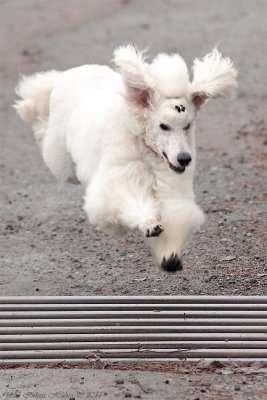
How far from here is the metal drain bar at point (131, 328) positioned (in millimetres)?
6977

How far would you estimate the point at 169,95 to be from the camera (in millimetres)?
7141

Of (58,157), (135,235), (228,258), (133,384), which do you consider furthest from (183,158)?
(135,235)

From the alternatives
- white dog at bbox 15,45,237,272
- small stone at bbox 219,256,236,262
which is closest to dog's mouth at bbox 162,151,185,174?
white dog at bbox 15,45,237,272

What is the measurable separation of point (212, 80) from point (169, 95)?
1.19 feet

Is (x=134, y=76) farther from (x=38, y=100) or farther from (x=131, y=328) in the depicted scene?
(x=38, y=100)

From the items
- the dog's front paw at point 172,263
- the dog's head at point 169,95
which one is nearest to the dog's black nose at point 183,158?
the dog's head at point 169,95

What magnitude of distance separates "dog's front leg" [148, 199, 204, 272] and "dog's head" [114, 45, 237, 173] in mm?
303

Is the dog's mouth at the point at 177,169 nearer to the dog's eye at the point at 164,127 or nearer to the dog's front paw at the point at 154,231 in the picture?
the dog's eye at the point at 164,127

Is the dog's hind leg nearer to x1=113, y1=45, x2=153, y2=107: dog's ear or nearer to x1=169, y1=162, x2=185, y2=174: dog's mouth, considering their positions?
x1=113, y1=45, x2=153, y2=107: dog's ear

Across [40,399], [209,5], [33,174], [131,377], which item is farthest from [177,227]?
[209,5]

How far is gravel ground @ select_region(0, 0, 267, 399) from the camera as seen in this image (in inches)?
332

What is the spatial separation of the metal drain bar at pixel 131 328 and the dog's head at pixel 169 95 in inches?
42.5

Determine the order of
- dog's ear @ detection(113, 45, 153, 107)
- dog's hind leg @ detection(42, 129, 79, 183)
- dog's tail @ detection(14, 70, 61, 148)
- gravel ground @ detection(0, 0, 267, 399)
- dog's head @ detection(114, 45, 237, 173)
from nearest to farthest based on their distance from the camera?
1. dog's head @ detection(114, 45, 237, 173)
2. dog's ear @ detection(113, 45, 153, 107)
3. gravel ground @ detection(0, 0, 267, 399)
4. dog's hind leg @ detection(42, 129, 79, 183)
5. dog's tail @ detection(14, 70, 61, 148)

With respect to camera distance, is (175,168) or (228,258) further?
(228,258)
